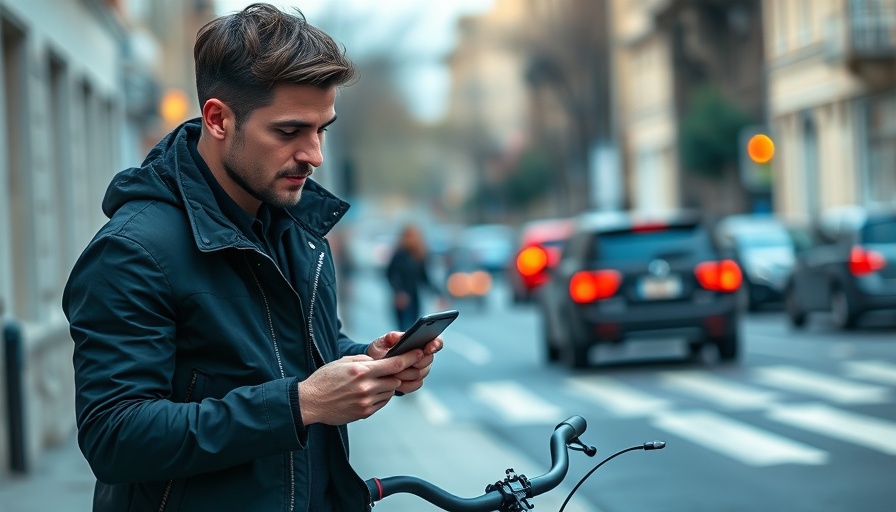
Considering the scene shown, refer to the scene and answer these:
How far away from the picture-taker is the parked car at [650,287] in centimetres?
1609

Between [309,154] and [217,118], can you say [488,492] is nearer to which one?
[309,154]

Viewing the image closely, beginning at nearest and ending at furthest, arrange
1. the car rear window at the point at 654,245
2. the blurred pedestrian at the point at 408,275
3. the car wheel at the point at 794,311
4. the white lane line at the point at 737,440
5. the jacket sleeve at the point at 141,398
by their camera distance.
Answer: the jacket sleeve at the point at 141,398 < the white lane line at the point at 737,440 < the car rear window at the point at 654,245 < the blurred pedestrian at the point at 408,275 < the car wheel at the point at 794,311

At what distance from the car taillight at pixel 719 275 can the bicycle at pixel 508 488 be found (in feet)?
44.0

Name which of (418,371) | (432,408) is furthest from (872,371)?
(418,371)

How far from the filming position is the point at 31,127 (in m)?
12.0

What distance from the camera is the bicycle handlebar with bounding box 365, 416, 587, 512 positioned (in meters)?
2.81

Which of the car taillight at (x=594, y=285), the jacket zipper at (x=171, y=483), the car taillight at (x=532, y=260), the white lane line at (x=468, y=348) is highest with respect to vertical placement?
the jacket zipper at (x=171, y=483)

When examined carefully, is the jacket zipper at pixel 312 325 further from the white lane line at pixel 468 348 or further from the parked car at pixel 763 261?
the parked car at pixel 763 261

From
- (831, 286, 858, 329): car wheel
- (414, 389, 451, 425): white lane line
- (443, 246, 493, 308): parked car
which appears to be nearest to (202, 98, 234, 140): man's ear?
(414, 389, 451, 425): white lane line

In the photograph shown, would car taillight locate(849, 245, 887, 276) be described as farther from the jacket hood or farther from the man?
the jacket hood

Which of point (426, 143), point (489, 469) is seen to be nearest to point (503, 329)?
point (489, 469)

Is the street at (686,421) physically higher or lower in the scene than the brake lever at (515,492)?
lower

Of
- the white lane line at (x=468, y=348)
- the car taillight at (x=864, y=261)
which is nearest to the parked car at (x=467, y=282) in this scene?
the white lane line at (x=468, y=348)

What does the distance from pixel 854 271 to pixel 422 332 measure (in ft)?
A: 59.1
